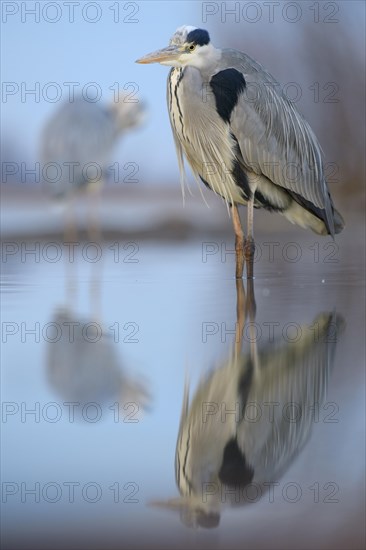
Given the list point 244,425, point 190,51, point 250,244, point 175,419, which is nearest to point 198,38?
point 190,51

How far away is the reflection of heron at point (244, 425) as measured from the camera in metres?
2.17

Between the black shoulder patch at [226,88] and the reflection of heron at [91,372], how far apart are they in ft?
8.15

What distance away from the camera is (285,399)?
2.92 metres

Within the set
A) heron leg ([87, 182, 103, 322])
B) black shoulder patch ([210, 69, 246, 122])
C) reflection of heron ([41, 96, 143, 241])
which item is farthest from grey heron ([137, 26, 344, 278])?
reflection of heron ([41, 96, 143, 241])

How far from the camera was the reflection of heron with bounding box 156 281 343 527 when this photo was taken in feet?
7.11

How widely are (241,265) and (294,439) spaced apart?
4.29 m

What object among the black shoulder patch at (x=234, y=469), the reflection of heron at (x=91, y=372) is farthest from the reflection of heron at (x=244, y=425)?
the reflection of heron at (x=91, y=372)

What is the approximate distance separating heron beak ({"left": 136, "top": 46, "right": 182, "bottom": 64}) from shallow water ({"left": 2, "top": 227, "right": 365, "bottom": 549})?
4.60 feet

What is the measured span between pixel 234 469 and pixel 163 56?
4505 mm

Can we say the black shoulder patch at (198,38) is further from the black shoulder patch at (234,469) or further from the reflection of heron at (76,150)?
the reflection of heron at (76,150)

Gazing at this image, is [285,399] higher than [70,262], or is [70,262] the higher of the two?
[285,399]

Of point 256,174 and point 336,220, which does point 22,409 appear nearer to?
point 256,174

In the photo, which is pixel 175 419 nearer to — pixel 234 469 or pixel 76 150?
pixel 234 469

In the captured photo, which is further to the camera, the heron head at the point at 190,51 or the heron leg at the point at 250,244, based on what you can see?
the heron leg at the point at 250,244
